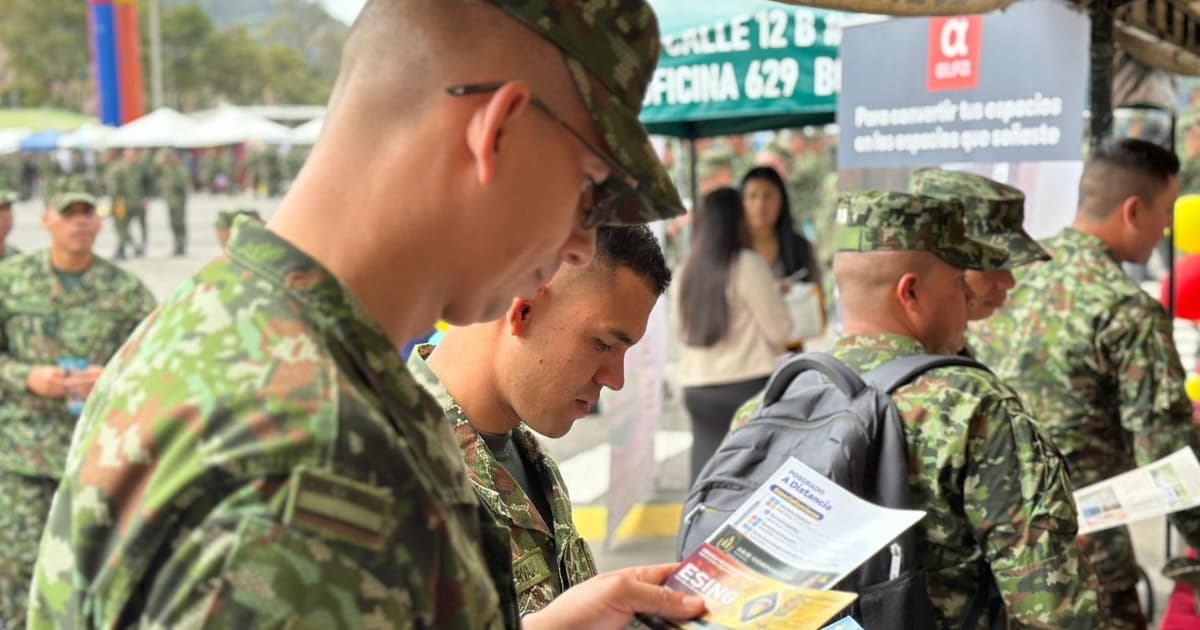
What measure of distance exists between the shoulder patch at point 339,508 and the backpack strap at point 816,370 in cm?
164

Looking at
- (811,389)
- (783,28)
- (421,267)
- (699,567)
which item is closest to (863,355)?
(811,389)

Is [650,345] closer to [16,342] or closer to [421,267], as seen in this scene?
[16,342]

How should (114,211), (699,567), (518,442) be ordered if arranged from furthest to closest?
1. (114,211)
2. (518,442)
3. (699,567)

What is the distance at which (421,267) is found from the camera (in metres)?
0.98

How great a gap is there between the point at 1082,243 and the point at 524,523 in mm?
2622

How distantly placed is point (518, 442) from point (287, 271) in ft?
3.15

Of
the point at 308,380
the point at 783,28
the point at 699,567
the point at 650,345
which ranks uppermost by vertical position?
the point at 783,28

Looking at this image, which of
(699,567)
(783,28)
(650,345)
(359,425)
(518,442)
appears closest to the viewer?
(359,425)

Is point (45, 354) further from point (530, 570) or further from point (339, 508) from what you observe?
point (339, 508)

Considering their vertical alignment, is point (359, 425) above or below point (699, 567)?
above

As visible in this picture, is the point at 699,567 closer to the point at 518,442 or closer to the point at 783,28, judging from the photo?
the point at 518,442

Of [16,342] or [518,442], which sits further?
[16,342]

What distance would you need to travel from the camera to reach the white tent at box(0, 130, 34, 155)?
39.2m

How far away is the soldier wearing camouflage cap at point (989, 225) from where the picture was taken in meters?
2.99
